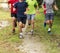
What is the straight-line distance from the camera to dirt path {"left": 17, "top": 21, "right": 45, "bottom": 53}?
1009cm

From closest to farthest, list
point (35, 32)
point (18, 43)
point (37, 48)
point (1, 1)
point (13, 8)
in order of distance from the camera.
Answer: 1. point (37, 48)
2. point (18, 43)
3. point (13, 8)
4. point (35, 32)
5. point (1, 1)

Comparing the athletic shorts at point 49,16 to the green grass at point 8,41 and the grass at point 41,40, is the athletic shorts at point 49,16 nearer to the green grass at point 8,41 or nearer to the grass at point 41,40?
the grass at point 41,40

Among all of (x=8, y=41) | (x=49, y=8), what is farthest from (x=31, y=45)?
(x=49, y=8)

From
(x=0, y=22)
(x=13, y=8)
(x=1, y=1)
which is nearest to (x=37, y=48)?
(x=13, y=8)

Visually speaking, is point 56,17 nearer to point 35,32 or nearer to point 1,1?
point 35,32

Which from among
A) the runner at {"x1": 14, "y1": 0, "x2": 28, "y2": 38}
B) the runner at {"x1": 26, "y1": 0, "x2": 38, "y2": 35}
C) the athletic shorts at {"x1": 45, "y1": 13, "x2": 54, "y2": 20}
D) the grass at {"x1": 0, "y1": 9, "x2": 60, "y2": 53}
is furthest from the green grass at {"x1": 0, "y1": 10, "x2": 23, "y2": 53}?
the athletic shorts at {"x1": 45, "y1": 13, "x2": 54, "y2": 20}

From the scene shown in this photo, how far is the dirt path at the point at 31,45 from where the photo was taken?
1009 cm

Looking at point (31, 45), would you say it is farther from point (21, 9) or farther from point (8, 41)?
point (21, 9)

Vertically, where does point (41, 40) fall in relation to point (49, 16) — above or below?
below

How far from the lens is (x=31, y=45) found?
10.8 meters

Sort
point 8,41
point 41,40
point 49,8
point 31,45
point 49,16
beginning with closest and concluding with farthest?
1. point 31,45
2. point 8,41
3. point 41,40
4. point 49,8
5. point 49,16

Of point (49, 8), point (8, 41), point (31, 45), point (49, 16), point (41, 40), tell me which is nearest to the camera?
point (31, 45)

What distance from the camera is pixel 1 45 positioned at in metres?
10.8

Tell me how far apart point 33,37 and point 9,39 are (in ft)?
3.44
